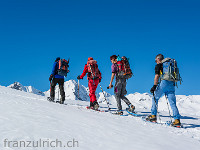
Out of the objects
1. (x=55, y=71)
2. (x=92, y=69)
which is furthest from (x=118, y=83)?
(x=55, y=71)

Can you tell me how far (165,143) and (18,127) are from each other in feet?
9.08

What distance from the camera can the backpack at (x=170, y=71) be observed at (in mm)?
6617

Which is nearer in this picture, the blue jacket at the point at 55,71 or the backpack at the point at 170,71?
the backpack at the point at 170,71

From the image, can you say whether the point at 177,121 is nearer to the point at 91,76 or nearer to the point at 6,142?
the point at 91,76

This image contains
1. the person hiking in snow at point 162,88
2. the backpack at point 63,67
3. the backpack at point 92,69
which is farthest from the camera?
the backpack at point 63,67

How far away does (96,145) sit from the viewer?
124 inches

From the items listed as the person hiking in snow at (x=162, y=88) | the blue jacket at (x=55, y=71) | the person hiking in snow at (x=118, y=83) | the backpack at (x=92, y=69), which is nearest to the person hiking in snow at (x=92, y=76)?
the backpack at (x=92, y=69)

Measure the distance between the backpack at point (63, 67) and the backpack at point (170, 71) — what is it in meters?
4.94

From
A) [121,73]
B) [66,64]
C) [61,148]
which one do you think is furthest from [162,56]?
[61,148]

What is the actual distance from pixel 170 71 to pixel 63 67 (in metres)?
5.21

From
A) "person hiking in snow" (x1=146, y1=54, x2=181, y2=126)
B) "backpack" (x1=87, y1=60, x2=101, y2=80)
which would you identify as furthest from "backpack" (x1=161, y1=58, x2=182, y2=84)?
"backpack" (x1=87, y1=60, x2=101, y2=80)

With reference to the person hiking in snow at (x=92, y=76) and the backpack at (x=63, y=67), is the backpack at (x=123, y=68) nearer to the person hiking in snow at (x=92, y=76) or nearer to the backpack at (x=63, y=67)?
the person hiking in snow at (x=92, y=76)

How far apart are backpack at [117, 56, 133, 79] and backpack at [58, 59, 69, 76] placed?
2911mm

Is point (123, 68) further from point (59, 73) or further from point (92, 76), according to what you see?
point (59, 73)
